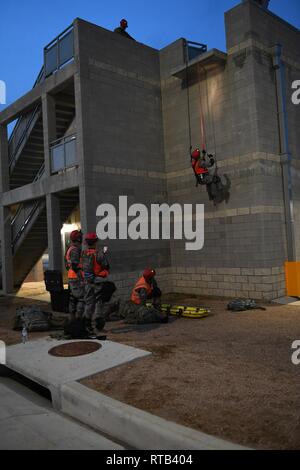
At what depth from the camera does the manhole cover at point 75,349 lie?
5.89 metres

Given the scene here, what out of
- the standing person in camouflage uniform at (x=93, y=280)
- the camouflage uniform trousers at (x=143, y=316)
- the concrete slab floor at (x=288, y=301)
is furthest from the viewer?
the concrete slab floor at (x=288, y=301)

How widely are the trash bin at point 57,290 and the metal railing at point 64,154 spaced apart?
383 cm

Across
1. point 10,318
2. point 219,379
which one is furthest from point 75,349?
point 10,318

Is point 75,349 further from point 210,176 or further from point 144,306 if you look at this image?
point 210,176

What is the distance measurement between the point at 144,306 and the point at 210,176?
5.56 meters

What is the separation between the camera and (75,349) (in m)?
6.12

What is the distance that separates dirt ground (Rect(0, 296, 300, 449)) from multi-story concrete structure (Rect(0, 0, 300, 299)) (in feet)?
13.9

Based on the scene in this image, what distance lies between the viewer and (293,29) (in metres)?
13.0

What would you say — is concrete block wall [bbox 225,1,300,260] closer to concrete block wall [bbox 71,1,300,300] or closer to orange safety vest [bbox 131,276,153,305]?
concrete block wall [bbox 71,1,300,300]

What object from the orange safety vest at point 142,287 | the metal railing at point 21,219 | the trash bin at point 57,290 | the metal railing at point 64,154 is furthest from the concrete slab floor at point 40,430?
the metal railing at point 21,219

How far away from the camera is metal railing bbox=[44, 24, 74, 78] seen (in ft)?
40.2

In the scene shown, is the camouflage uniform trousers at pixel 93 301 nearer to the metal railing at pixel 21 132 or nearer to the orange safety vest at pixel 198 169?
the orange safety vest at pixel 198 169
